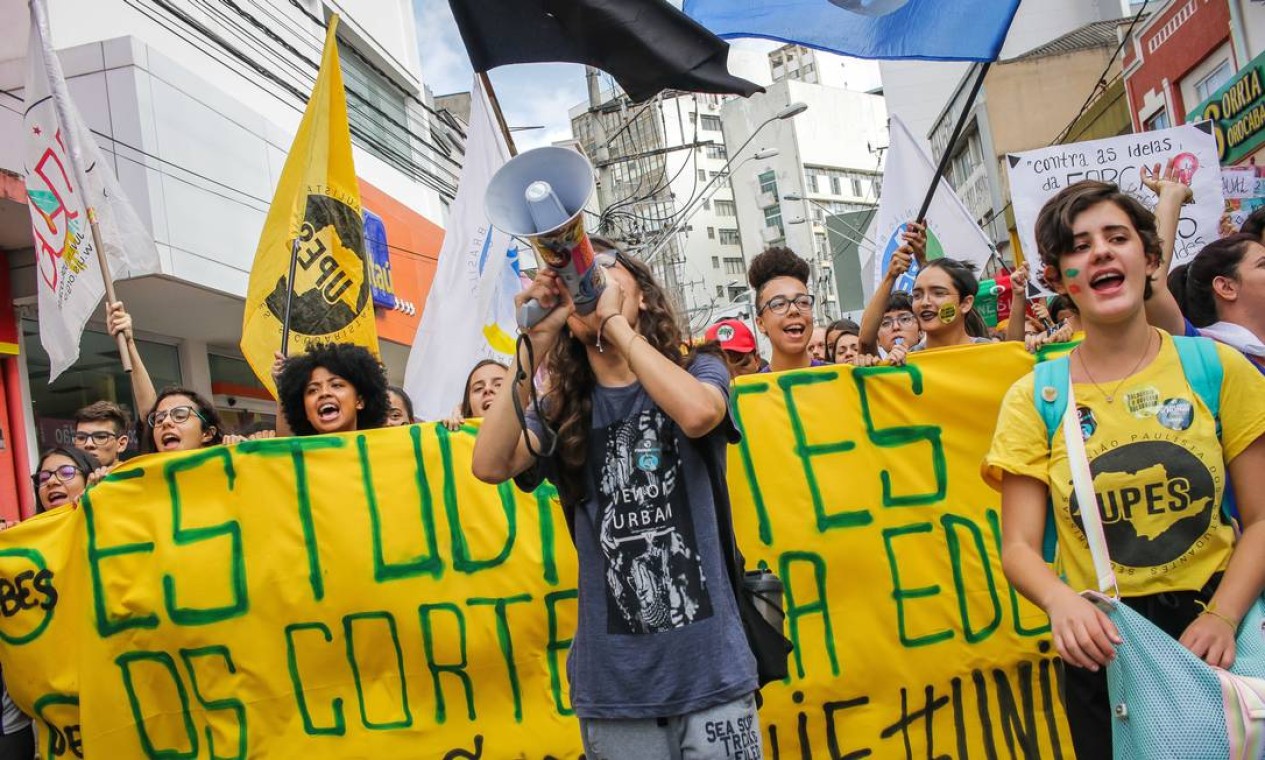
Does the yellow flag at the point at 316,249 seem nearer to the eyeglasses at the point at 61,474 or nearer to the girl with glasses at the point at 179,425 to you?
the girl with glasses at the point at 179,425

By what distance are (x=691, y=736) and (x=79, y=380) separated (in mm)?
10148

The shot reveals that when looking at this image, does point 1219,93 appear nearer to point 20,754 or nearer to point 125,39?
point 125,39

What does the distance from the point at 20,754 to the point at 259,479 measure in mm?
1201

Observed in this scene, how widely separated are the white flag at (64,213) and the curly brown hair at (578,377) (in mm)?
3138

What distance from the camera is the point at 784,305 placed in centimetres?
445

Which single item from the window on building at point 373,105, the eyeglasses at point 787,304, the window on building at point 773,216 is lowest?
the eyeglasses at point 787,304

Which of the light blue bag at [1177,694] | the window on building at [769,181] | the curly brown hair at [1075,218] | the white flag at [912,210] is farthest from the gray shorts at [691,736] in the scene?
the window on building at [769,181]

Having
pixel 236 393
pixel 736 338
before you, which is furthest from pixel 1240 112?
pixel 236 393

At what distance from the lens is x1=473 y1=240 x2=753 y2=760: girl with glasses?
223 centimetres

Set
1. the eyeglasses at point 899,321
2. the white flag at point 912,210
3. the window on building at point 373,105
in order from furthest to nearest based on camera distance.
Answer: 1. the window on building at point 373,105
2. the white flag at point 912,210
3. the eyeglasses at point 899,321

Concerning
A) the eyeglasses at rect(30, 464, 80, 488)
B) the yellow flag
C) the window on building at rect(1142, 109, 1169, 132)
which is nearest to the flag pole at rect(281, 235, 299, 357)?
the yellow flag

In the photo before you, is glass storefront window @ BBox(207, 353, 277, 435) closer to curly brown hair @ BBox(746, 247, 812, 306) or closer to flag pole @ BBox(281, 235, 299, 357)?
flag pole @ BBox(281, 235, 299, 357)

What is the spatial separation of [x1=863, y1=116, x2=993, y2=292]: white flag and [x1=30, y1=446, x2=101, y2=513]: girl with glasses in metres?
Answer: 4.59

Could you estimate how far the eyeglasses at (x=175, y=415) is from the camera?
4375 millimetres
